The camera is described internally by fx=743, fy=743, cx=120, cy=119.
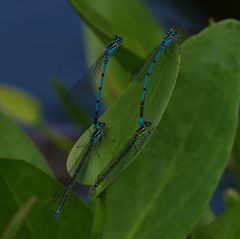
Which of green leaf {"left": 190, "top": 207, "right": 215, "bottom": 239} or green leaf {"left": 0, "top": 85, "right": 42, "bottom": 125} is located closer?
green leaf {"left": 190, "top": 207, "right": 215, "bottom": 239}

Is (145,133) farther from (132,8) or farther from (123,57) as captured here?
(132,8)

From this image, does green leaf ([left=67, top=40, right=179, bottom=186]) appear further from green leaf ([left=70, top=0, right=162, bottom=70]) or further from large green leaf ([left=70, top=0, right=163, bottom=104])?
green leaf ([left=70, top=0, right=162, bottom=70])

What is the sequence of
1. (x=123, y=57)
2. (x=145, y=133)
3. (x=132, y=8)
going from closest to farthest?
(x=145, y=133)
(x=123, y=57)
(x=132, y=8)

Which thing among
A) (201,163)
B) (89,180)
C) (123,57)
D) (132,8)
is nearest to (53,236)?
(89,180)

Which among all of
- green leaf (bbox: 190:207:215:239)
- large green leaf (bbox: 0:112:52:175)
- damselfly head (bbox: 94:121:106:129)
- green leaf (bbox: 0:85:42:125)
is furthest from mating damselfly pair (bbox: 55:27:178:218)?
green leaf (bbox: 0:85:42:125)

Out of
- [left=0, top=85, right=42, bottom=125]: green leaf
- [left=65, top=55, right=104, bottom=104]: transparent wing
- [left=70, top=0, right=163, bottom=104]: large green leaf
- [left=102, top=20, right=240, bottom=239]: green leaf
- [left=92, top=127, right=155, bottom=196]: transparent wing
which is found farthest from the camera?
[left=0, top=85, right=42, bottom=125]: green leaf

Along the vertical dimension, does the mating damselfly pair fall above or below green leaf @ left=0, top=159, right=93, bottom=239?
above
